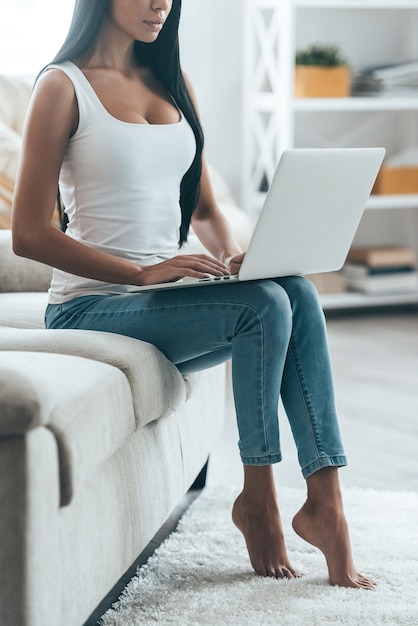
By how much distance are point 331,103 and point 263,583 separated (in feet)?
8.08

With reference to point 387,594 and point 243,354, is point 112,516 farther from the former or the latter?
point 387,594

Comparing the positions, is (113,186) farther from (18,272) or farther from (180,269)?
(18,272)

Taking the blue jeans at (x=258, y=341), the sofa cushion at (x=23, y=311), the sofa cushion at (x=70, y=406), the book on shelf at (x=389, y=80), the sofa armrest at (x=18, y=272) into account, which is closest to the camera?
the sofa cushion at (x=70, y=406)

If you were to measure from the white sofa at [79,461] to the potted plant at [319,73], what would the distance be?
219cm

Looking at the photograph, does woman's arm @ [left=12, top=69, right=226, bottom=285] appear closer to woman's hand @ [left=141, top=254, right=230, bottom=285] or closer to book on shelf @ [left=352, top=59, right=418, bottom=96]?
woman's hand @ [left=141, top=254, right=230, bottom=285]

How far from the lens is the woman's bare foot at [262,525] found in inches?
62.4

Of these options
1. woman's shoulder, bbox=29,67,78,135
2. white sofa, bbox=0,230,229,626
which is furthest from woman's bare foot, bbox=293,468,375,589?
woman's shoulder, bbox=29,67,78,135

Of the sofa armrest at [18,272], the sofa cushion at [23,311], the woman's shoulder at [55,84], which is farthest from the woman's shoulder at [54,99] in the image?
the sofa armrest at [18,272]

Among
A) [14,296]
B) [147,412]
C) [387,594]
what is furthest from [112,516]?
[14,296]

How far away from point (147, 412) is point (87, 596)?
0.29 meters

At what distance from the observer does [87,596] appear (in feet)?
4.22

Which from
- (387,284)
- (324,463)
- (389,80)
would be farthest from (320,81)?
(324,463)

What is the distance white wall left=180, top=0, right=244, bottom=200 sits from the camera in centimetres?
387

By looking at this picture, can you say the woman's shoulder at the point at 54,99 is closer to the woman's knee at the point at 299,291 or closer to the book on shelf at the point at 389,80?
the woman's knee at the point at 299,291
